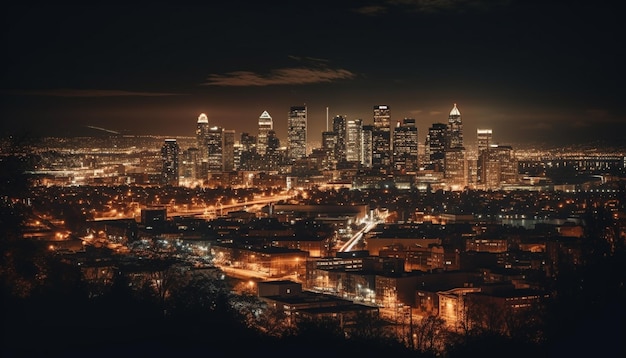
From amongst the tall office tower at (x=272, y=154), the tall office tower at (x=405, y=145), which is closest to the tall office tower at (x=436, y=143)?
the tall office tower at (x=405, y=145)

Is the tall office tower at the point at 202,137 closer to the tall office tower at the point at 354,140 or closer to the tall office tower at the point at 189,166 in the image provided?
the tall office tower at the point at 189,166

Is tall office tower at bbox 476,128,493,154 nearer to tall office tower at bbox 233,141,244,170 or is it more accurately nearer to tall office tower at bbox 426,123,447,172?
tall office tower at bbox 426,123,447,172

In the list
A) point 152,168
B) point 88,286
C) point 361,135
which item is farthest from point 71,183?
point 88,286

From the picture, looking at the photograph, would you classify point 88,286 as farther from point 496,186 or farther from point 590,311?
point 496,186

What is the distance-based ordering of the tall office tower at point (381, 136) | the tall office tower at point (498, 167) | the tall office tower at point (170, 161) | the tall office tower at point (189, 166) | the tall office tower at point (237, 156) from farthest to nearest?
the tall office tower at point (237, 156), the tall office tower at point (381, 136), the tall office tower at point (189, 166), the tall office tower at point (170, 161), the tall office tower at point (498, 167)

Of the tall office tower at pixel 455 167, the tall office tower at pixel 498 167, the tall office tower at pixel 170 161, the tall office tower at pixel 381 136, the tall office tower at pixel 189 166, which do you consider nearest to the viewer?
the tall office tower at pixel 455 167

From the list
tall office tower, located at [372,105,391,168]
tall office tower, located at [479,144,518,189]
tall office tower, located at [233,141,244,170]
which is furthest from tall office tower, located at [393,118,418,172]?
tall office tower, located at [233,141,244,170]
